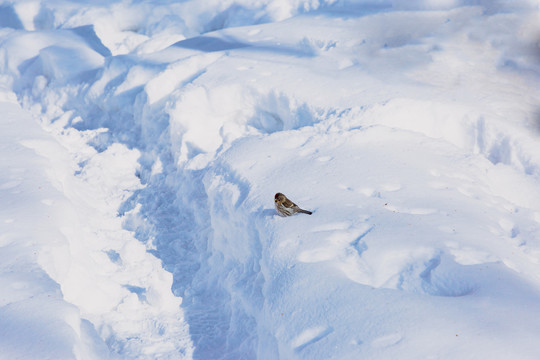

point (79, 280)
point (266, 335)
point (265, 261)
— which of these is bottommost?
point (79, 280)

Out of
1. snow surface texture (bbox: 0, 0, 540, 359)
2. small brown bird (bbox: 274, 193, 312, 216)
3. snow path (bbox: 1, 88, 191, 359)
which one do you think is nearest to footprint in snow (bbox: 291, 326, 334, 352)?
snow surface texture (bbox: 0, 0, 540, 359)

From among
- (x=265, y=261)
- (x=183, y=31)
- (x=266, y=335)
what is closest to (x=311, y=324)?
(x=266, y=335)

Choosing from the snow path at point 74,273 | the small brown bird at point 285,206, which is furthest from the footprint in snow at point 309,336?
the snow path at point 74,273

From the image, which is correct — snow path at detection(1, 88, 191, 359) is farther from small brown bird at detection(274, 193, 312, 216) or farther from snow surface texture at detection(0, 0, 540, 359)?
small brown bird at detection(274, 193, 312, 216)

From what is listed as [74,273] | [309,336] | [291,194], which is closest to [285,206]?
[291,194]

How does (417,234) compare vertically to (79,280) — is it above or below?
above

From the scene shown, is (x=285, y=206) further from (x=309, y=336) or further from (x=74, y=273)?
(x=74, y=273)

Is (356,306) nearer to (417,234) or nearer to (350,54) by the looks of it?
(417,234)

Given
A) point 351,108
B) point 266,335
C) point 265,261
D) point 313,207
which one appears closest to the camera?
point 266,335
